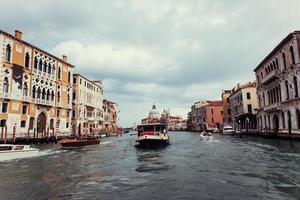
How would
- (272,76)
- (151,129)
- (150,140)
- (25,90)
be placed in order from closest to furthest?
1. (150,140)
2. (151,129)
3. (25,90)
4. (272,76)

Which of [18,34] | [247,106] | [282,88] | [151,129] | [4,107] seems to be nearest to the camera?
[151,129]

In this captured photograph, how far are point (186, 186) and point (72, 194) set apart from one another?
381 centimetres

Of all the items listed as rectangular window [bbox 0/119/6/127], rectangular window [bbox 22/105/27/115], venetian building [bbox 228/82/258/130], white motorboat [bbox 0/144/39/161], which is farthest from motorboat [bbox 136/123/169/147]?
venetian building [bbox 228/82/258/130]

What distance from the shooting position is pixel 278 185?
9047 millimetres

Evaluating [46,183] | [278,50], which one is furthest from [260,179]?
[278,50]

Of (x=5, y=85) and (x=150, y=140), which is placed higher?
(x=5, y=85)

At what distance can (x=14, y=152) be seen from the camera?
1695cm

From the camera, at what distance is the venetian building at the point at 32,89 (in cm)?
2995

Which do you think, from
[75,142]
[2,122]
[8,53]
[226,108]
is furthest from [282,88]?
[226,108]

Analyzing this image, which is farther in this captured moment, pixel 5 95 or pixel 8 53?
pixel 8 53

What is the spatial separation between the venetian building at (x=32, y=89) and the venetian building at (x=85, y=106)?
20.6ft

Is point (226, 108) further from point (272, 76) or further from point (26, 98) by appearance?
point (26, 98)

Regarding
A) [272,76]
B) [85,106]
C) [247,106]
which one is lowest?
[247,106]

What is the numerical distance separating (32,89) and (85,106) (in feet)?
64.4
